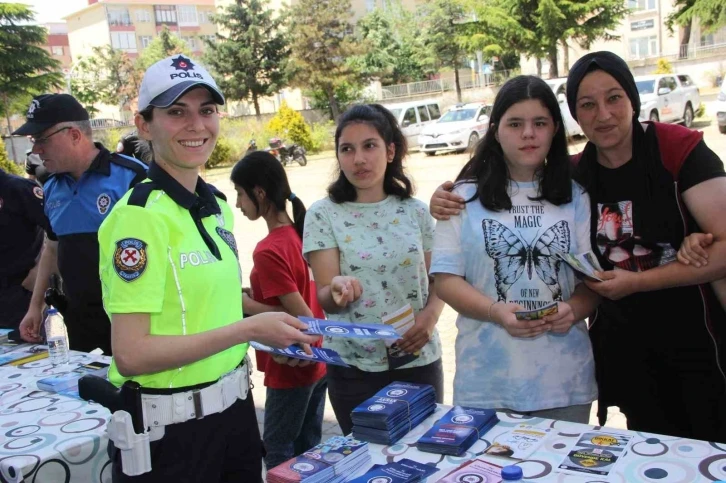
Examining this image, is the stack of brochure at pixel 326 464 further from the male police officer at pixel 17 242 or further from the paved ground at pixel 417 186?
the male police officer at pixel 17 242

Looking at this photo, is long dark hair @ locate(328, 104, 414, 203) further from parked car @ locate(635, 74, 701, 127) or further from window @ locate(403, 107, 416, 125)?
window @ locate(403, 107, 416, 125)

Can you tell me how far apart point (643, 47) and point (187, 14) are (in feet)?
171

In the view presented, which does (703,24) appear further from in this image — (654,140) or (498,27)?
(654,140)

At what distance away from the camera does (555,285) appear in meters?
2.36

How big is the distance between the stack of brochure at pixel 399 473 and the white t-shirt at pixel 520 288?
0.59 m

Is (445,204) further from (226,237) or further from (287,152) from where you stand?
(287,152)

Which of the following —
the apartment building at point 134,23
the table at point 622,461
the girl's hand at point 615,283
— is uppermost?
the apartment building at point 134,23

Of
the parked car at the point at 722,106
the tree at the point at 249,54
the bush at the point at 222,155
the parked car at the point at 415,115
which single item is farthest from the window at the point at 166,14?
the parked car at the point at 722,106

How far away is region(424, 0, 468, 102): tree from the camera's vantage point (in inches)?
1568

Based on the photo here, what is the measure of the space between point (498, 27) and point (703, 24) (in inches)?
385

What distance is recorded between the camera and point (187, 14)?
258 feet

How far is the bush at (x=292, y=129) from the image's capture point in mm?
27453

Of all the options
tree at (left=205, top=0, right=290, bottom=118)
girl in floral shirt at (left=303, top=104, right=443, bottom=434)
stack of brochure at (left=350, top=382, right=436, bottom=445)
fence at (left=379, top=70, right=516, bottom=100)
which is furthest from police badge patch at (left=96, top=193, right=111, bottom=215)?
tree at (left=205, top=0, right=290, bottom=118)

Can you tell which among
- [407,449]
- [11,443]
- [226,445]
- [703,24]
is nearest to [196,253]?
[226,445]
